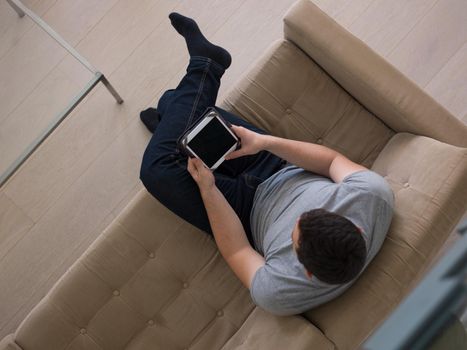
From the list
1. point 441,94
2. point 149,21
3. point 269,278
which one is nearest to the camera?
point 269,278

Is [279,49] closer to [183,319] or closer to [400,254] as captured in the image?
[400,254]

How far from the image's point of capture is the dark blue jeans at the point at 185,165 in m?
1.36

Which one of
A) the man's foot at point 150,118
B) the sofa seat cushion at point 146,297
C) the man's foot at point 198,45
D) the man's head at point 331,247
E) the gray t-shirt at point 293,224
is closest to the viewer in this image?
the man's head at point 331,247

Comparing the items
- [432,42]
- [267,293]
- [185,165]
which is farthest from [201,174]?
[432,42]

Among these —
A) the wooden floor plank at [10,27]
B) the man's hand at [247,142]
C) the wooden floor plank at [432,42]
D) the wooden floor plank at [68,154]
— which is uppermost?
the wooden floor plank at [432,42]

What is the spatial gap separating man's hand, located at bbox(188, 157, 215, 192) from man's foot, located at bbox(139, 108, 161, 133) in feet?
1.92

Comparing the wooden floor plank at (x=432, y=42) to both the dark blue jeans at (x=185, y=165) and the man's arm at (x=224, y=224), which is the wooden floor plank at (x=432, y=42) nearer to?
the dark blue jeans at (x=185, y=165)

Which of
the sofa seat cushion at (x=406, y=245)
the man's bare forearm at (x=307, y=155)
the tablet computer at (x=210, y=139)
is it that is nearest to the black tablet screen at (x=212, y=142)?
the tablet computer at (x=210, y=139)

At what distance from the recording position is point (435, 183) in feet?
3.91

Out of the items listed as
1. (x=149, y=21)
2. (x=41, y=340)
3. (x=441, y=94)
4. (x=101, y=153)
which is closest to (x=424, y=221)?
(x=441, y=94)

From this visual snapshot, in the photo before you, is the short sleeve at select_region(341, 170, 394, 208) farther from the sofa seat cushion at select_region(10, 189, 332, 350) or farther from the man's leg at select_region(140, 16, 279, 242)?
the sofa seat cushion at select_region(10, 189, 332, 350)

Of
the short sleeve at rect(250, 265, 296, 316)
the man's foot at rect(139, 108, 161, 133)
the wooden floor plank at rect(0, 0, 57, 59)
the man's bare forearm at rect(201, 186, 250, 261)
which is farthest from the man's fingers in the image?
the wooden floor plank at rect(0, 0, 57, 59)

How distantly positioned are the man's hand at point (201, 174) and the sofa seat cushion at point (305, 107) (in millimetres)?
272

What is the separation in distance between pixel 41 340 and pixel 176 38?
50.5 inches
